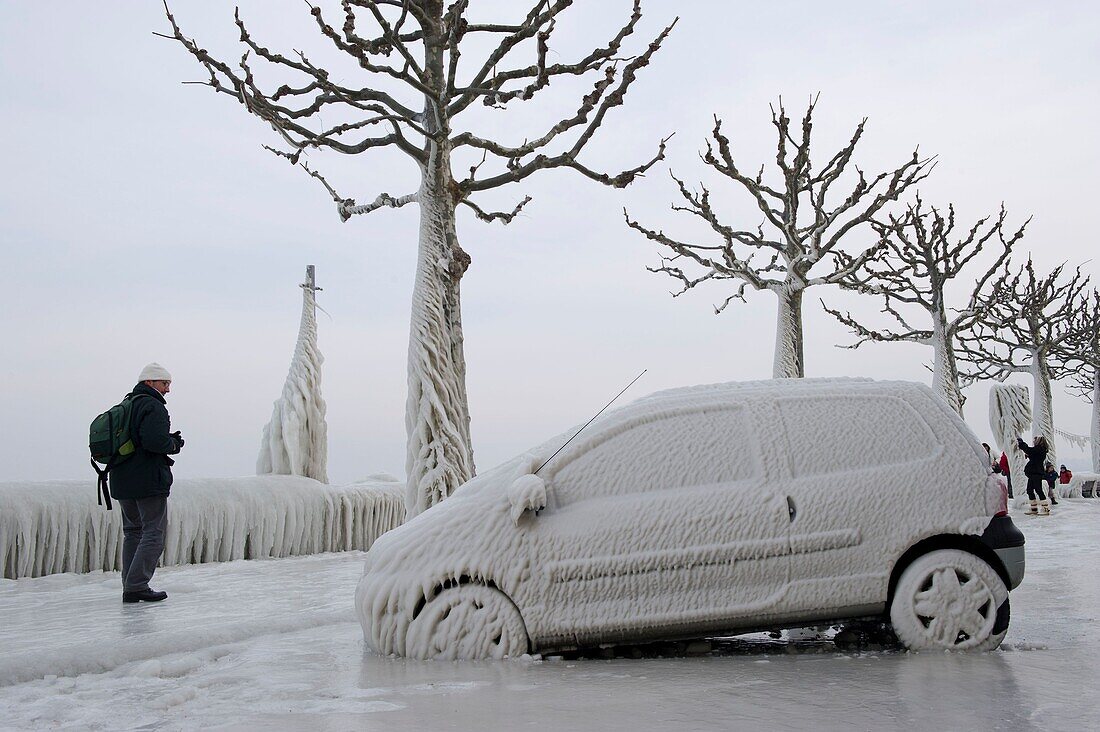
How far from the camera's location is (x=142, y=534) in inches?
299

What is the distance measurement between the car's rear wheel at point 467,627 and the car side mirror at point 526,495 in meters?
0.43

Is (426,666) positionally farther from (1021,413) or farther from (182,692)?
(1021,413)

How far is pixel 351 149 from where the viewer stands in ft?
35.6

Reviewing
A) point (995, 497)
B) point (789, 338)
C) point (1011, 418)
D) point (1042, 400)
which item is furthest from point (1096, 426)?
point (995, 497)

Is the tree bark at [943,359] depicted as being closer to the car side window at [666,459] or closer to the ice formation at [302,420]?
the ice formation at [302,420]

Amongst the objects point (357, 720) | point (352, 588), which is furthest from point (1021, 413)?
point (357, 720)

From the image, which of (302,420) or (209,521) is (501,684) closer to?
(209,521)

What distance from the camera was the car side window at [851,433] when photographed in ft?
15.9

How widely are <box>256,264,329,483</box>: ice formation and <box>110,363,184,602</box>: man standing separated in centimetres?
509

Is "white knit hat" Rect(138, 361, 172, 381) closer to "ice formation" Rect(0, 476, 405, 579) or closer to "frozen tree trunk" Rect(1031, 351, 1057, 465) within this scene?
"ice formation" Rect(0, 476, 405, 579)

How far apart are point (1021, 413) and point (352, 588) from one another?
20.5 meters

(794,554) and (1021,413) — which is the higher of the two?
(1021,413)

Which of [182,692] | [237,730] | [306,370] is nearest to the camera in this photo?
[237,730]

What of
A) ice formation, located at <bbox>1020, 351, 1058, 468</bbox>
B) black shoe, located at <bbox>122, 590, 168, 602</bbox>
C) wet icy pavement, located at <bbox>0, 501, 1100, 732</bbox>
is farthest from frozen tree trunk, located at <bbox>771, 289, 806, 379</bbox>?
ice formation, located at <bbox>1020, 351, 1058, 468</bbox>
